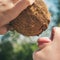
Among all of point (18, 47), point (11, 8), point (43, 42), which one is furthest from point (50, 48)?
point (18, 47)

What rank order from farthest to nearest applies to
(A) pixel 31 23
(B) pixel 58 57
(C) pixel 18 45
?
(C) pixel 18 45 → (A) pixel 31 23 → (B) pixel 58 57

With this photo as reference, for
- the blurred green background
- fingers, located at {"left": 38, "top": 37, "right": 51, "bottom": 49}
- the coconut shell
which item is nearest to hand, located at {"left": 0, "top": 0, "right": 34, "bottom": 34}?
the coconut shell

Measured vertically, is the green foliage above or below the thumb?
above

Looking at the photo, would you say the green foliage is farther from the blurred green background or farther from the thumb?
the thumb

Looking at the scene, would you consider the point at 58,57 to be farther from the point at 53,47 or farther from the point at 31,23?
the point at 31,23

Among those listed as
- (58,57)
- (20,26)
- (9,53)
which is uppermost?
(9,53)

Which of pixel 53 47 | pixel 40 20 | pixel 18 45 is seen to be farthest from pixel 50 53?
pixel 18 45

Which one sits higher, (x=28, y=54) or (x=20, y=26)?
(x=28, y=54)
